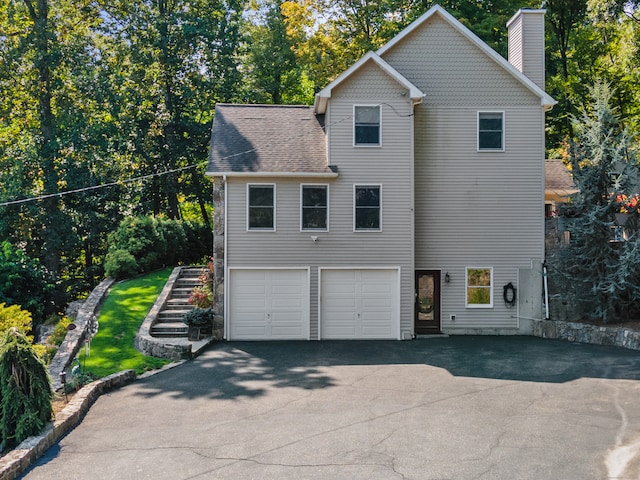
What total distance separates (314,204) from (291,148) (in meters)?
2.04

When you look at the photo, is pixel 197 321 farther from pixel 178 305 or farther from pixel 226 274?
pixel 178 305

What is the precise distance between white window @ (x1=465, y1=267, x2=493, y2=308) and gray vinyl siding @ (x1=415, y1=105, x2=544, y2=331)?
176 millimetres

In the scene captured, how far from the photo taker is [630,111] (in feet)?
100.0

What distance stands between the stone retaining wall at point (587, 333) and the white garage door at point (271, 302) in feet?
24.5

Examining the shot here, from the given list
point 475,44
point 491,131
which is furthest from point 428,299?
point 475,44

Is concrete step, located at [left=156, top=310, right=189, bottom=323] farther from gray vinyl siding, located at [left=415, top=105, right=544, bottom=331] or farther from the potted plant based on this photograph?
gray vinyl siding, located at [left=415, top=105, right=544, bottom=331]

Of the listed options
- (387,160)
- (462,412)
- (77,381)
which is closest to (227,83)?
(387,160)

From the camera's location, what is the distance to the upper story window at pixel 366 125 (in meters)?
17.8

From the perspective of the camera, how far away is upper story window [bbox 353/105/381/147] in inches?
699

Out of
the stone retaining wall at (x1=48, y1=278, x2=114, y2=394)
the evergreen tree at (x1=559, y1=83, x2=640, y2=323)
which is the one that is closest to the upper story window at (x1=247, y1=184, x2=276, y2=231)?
the stone retaining wall at (x1=48, y1=278, x2=114, y2=394)

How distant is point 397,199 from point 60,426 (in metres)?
11.6

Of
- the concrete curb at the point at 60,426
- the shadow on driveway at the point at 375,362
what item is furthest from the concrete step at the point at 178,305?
the concrete curb at the point at 60,426

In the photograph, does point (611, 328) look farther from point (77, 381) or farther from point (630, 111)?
point (630, 111)

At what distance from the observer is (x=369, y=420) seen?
31.8 ft
